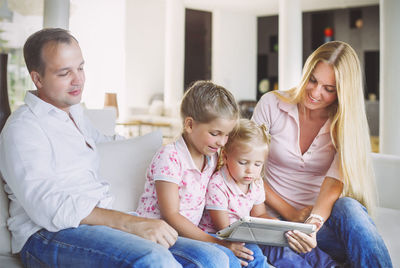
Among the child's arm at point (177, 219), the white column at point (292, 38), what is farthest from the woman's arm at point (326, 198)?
the white column at point (292, 38)

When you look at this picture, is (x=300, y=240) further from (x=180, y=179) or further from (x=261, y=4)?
(x=261, y=4)

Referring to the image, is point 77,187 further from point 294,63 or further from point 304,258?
point 294,63

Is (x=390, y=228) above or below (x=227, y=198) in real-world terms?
below

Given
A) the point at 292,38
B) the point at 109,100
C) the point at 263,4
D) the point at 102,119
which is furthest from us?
the point at 263,4

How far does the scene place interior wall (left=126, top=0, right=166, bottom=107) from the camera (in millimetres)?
11398

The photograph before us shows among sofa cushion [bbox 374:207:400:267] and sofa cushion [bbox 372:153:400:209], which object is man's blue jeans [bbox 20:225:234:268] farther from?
sofa cushion [bbox 372:153:400:209]

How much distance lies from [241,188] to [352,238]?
447mm

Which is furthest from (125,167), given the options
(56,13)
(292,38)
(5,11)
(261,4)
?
(261,4)

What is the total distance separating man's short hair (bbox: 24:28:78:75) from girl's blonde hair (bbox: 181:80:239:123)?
1.56 ft

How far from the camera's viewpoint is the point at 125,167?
1.78 meters

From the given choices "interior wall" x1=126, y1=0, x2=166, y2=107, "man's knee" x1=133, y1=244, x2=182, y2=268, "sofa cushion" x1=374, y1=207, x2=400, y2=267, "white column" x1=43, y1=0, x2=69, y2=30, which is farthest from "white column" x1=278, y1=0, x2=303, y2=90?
"man's knee" x1=133, y1=244, x2=182, y2=268

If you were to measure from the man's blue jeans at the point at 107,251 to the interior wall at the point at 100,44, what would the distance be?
9.09 metres

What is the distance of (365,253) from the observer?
4.92 feet

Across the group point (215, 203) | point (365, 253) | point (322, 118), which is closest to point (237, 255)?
point (215, 203)
